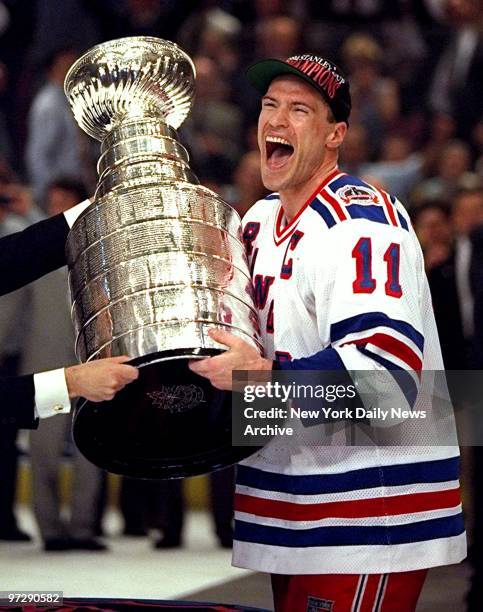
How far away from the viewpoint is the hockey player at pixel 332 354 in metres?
2.29

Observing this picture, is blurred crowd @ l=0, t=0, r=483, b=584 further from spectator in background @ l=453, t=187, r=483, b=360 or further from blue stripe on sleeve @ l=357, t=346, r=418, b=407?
blue stripe on sleeve @ l=357, t=346, r=418, b=407

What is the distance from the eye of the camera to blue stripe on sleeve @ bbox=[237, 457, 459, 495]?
241cm

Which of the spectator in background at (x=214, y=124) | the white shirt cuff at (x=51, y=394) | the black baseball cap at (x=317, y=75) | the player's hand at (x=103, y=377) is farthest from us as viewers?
the spectator in background at (x=214, y=124)

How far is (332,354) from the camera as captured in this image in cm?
228

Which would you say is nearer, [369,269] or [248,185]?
[369,269]

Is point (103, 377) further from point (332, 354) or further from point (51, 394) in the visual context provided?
point (332, 354)

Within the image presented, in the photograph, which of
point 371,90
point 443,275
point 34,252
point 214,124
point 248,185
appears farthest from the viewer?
point 371,90

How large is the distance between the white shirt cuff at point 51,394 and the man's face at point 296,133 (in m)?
0.58

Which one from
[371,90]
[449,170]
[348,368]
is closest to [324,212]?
[348,368]

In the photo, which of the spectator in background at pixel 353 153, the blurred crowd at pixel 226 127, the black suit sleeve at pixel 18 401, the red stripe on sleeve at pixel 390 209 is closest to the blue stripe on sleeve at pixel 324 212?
the red stripe on sleeve at pixel 390 209

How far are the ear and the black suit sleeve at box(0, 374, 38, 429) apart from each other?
0.74 metres

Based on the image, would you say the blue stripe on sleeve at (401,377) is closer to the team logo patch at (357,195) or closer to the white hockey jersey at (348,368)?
the white hockey jersey at (348,368)

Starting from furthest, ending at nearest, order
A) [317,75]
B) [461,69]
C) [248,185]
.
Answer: [461,69] < [248,185] < [317,75]

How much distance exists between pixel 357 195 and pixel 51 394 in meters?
0.69
